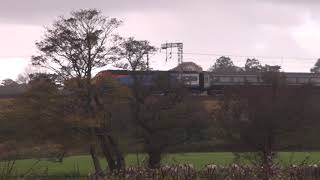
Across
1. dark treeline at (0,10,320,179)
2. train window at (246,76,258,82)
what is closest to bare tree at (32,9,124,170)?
dark treeline at (0,10,320,179)

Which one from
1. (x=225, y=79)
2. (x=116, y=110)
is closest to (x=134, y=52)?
(x=116, y=110)

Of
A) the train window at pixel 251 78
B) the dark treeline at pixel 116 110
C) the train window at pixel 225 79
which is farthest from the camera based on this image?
the train window at pixel 225 79

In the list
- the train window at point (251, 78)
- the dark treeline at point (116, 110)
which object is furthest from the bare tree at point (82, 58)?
the train window at point (251, 78)

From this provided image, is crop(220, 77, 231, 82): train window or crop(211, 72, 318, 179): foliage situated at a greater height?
crop(220, 77, 231, 82): train window

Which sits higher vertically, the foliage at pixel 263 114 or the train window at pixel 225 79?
the train window at pixel 225 79

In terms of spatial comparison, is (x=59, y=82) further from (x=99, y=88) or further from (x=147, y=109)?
(x=147, y=109)

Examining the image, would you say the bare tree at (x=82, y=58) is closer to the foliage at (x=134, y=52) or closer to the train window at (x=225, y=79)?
the foliage at (x=134, y=52)

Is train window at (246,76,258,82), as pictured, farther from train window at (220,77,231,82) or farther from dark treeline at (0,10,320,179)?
dark treeline at (0,10,320,179)

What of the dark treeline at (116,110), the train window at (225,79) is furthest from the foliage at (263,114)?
the train window at (225,79)

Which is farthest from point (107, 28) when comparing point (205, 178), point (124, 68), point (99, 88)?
point (205, 178)

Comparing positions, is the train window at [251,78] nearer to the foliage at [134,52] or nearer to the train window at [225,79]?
the train window at [225,79]

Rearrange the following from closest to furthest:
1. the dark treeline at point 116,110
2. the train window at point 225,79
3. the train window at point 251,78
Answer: the dark treeline at point 116,110 → the train window at point 251,78 → the train window at point 225,79

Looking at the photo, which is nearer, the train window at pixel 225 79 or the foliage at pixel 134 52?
the foliage at pixel 134 52

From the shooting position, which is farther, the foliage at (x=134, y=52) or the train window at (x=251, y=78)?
the train window at (x=251, y=78)
